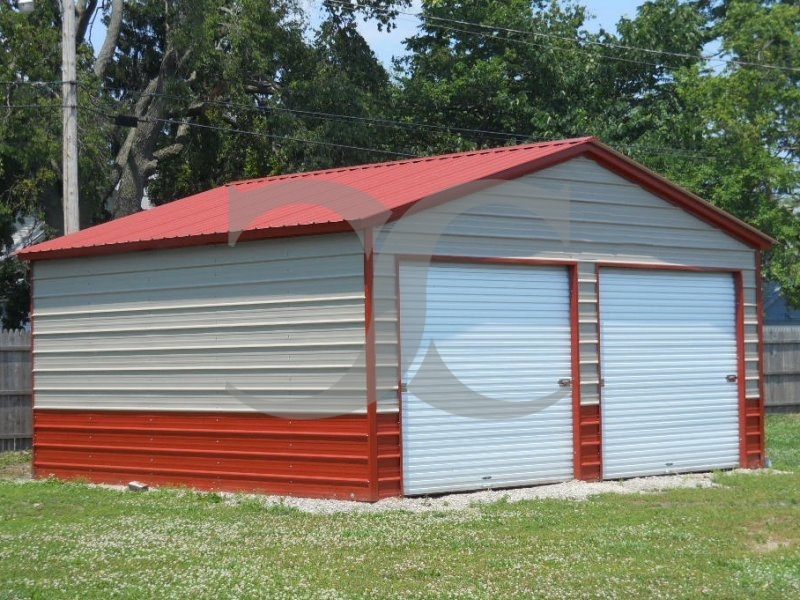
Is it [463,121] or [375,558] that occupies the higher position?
[463,121]

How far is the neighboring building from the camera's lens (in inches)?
529

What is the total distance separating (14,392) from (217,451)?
19.9 ft

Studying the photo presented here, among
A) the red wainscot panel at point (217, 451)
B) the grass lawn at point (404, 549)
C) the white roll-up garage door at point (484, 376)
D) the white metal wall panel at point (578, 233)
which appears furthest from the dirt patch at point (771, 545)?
the white metal wall panel at point (578, 233)

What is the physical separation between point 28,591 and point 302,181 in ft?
30.2

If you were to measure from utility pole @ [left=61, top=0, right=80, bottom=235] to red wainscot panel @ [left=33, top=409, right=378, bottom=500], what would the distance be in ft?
12.9

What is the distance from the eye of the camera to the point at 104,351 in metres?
15.7

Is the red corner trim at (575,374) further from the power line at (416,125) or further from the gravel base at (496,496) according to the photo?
the power line at (416,125)

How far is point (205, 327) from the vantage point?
14.6 meters

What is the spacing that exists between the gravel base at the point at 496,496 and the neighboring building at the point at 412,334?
0.20 metres

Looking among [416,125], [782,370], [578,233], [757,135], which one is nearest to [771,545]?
[578,233]

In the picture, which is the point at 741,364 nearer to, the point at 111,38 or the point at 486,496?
the point at 486,496

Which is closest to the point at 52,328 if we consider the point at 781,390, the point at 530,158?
the point at 530,158

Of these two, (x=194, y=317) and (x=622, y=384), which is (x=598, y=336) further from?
(x=194, y=317)

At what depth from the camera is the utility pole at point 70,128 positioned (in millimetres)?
19203
